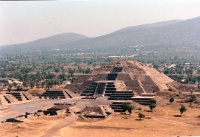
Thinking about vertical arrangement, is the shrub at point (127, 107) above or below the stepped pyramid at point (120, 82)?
below

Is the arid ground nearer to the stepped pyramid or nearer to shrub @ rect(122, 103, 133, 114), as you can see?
shrub @ rect(122, 103, 133, 114)

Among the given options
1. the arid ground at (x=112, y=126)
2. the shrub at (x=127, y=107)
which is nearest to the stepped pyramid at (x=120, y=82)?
the shrub at (x=127, y=107)

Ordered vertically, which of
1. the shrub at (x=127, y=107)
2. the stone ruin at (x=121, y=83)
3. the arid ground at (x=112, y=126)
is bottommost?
the arid ground at (x=112, y=126)

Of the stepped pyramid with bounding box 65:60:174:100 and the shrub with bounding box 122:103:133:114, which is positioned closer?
the shrub with bounding box 122:103:133:114

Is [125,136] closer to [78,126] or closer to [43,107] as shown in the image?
[78,126]

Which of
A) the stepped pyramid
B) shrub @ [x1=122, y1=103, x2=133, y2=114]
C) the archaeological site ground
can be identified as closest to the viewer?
the archaeological site ground

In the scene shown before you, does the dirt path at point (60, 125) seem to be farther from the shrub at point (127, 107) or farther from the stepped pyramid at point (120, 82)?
the stepped pyramid at point (120, 82)

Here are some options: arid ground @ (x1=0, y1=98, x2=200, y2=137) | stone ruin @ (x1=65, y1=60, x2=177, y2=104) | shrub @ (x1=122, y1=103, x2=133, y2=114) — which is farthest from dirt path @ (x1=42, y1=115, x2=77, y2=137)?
stone ruin @ (x1=65, y1=60, x2=177, y2=104)

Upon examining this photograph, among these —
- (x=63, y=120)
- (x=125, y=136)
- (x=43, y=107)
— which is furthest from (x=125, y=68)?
(x=125, y=136)
